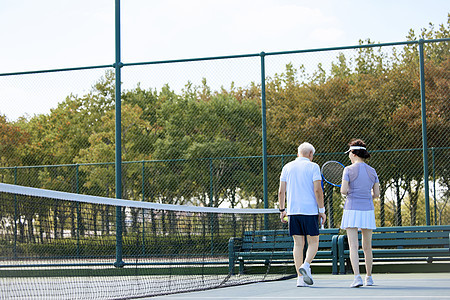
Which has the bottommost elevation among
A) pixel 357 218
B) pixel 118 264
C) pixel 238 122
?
pixel 118 264

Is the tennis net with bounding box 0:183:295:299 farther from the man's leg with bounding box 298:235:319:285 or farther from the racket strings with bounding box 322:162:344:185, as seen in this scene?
the man's leg with bounding box 298:235:319:285

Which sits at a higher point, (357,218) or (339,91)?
(339,91)

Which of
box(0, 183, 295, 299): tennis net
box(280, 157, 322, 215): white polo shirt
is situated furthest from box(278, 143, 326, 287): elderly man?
box(0, 183, 295, 299): tennis net

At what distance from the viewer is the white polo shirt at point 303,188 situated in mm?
7277

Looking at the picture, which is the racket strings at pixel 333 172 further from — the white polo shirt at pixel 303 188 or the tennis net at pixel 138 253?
the white polo shirt at pixel 303 188

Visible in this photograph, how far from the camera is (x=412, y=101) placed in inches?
838

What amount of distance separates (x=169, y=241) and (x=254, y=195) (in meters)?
9.71

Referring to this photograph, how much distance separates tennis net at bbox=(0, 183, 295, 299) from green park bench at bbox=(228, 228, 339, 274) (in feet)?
0.34

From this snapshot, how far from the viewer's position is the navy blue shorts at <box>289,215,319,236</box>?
7250 mm

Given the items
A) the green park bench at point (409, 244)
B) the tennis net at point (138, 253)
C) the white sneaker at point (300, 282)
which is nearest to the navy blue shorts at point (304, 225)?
the white sneaker at point (300, 282)

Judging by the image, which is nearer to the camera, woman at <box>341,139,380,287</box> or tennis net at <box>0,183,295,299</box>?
woman at <box>341,139,380,287</box>

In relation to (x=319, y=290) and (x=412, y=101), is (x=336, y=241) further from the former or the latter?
(x=412, y=101)

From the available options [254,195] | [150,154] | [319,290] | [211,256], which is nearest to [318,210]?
[319,290]

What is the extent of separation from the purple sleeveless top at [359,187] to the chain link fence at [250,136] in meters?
4.01
